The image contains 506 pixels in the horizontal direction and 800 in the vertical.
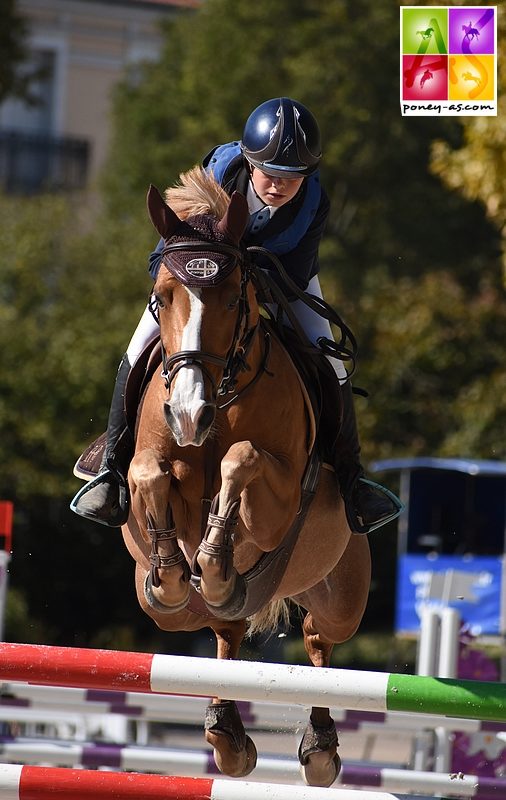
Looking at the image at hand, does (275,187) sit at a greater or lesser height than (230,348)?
greater

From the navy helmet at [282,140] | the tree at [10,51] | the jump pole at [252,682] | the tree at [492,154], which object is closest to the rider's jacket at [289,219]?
the navy helmet at [282,140]

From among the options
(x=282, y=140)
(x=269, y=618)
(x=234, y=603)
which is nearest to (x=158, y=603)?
(x=234, y=603)

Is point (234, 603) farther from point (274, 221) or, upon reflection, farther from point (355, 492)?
point (274, 221)

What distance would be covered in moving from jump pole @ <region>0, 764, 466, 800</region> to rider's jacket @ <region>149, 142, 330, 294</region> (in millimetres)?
2080

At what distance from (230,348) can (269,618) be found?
5.79 feet

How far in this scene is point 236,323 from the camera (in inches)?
187

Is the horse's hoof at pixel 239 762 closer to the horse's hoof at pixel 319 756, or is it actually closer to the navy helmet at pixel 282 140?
the horse's hoof at pixel 319 756

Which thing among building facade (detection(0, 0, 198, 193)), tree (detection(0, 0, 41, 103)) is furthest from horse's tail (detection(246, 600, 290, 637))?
building facade (detection(0, 0, 198, 193))

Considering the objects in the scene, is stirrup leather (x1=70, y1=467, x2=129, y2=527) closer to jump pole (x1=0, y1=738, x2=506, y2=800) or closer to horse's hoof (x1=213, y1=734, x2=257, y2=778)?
horse's hoof (x1=213, y1=734, x2=257, y2=778)

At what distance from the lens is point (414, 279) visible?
79.9 feet

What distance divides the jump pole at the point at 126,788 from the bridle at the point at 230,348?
1.24 meters

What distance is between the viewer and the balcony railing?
2827 centimetres

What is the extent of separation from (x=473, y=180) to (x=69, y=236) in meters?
9.54

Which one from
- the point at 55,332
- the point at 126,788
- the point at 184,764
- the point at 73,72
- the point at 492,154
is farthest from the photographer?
the point at 73,72
